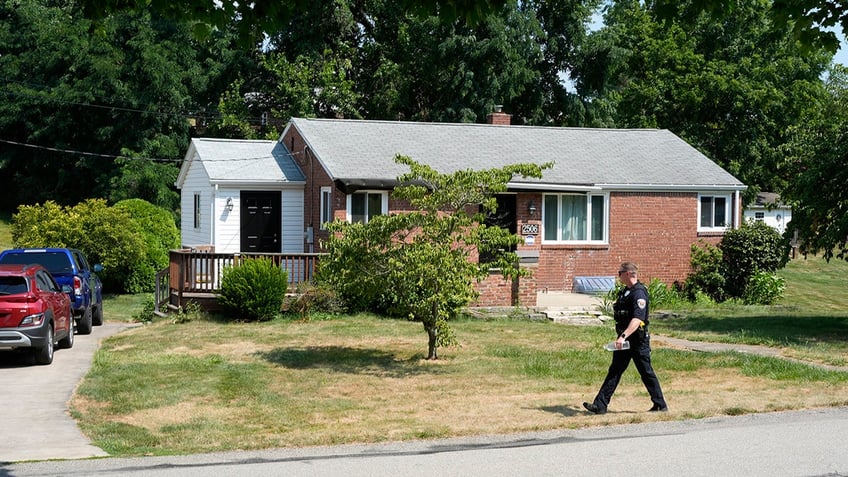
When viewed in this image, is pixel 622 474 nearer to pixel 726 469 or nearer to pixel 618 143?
pixel 726 469

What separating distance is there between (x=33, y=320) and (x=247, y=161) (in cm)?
1324

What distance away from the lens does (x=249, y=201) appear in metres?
27.5

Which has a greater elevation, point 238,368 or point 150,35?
point 150,35

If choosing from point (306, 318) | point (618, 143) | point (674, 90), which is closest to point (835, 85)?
point (674, 90)

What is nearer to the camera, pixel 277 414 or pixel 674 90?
pixel 277 414

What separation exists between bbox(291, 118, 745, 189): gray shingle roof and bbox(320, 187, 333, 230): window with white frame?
0.86 m

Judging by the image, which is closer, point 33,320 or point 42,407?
point 42,407

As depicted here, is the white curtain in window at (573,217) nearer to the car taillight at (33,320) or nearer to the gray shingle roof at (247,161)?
the gray shingle roof at (247,161)

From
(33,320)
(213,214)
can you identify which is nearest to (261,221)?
(213,214)

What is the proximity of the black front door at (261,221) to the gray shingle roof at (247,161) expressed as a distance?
56 centimetres

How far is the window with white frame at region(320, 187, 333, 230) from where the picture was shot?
25.5m

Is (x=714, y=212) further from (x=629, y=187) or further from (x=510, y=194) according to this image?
(x=510, y=194)

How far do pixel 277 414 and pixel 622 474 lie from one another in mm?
4995

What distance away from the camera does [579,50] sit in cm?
4469
